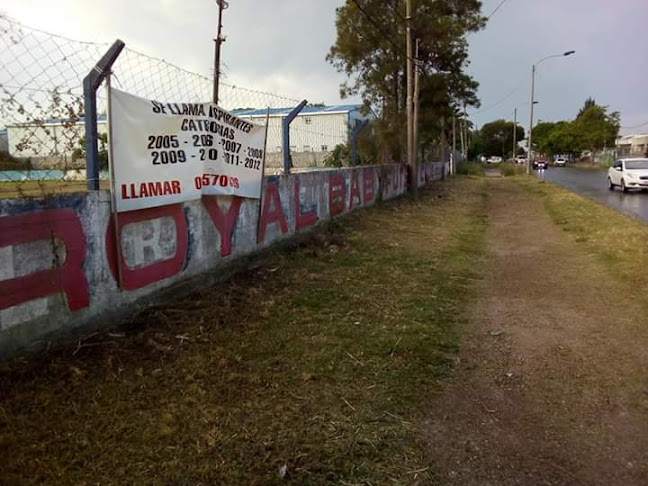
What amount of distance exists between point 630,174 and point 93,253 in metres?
21.9

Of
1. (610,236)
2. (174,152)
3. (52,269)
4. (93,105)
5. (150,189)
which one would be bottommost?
(610,236)

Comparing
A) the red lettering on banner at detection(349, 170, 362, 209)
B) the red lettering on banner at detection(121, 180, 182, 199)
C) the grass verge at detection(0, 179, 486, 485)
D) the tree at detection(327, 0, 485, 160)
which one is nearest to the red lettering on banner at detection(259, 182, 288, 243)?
the grass verge at detection(0, 179, 486, 485)

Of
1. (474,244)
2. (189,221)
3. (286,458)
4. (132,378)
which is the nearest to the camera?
(286,458)

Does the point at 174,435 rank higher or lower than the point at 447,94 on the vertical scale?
lower

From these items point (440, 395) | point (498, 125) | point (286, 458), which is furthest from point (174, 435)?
point (498, 125)

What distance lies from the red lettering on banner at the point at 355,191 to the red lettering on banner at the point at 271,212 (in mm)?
4444

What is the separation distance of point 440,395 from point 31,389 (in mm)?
2567

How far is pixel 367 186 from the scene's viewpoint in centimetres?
1348

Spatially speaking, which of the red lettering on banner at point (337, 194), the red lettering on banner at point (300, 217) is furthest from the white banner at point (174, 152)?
the red lettering on banner at point (337, 194)

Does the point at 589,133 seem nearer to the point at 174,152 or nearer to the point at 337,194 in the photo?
the point at 337,194

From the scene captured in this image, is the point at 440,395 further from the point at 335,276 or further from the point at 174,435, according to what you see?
the point at 335,276

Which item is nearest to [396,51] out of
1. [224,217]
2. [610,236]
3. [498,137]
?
[610,236]

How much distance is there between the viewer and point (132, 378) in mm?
3396

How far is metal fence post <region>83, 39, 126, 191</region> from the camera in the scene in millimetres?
3994
